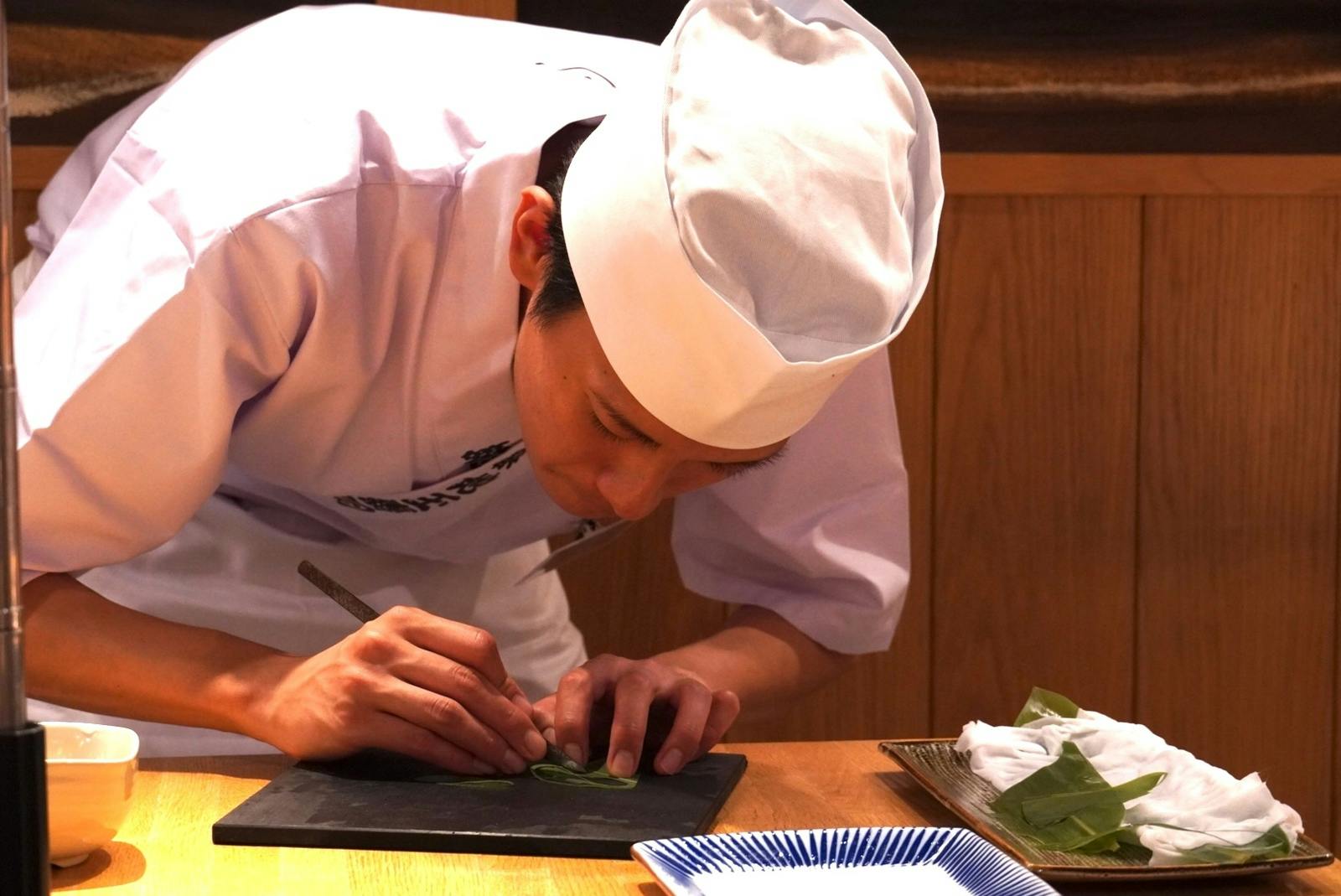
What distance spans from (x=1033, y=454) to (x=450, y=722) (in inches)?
44.3

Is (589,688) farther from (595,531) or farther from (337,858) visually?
(595,531)

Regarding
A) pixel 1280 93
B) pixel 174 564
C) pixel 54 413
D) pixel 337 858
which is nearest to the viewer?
pixel 337 858

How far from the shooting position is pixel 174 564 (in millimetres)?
1384

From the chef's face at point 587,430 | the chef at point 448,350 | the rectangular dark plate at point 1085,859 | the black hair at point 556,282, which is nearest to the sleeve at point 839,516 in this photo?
the chef at point 448,350

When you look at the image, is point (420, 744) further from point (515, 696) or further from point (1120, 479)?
point (1120, 479)

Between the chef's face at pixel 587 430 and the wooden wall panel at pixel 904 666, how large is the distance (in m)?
0.80

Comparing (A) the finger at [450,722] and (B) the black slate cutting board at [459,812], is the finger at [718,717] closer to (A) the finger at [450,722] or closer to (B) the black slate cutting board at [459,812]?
(B) the black slate cutting board at [459,812]

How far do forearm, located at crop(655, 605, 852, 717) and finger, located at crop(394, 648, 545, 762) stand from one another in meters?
0.25

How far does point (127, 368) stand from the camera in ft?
3.45

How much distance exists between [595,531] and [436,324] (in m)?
0.34

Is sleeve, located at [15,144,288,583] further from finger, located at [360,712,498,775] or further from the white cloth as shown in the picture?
the white cloth

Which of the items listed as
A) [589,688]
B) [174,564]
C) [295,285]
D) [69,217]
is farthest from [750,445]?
[69,217]

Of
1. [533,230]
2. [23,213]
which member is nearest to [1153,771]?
[533,230]

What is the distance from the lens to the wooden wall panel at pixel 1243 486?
193 cm
